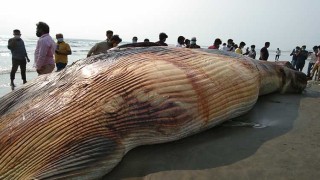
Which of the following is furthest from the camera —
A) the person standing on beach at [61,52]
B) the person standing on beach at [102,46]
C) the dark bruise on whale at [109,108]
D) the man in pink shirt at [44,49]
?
the person standing on beach at [61,52]

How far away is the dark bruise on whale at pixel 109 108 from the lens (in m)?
2.88

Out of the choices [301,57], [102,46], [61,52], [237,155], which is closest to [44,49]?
[102,46]

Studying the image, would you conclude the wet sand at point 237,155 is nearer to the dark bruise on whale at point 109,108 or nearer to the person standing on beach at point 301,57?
the dark bruise on whale at point 109,108

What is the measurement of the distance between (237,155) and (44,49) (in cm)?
609

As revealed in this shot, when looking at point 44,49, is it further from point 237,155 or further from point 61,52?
point 237,155

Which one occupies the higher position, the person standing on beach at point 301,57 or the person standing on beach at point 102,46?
the person standing on beach at point 102,46

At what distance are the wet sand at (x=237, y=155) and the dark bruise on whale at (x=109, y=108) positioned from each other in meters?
0.13

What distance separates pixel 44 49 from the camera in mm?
8031

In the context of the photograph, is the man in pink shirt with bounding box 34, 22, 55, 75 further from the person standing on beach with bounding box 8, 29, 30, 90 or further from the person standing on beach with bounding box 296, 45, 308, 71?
the person standing on beach with bounding box 296, 45, 308, 71

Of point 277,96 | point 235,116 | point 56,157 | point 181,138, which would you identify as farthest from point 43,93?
point 277,96

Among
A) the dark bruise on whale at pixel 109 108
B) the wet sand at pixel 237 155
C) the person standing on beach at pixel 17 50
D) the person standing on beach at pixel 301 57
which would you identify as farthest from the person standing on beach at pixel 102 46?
the person standing on beach at pixel 301 57

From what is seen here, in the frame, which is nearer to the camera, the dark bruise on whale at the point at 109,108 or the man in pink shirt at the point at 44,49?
the dark bruise on whale at the point at 109,108

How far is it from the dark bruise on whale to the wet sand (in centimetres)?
13

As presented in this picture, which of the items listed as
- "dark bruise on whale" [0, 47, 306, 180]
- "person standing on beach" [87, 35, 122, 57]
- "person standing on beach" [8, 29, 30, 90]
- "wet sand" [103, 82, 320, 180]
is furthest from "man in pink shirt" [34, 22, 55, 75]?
"wet sand" [103, 82, 320, 180]
